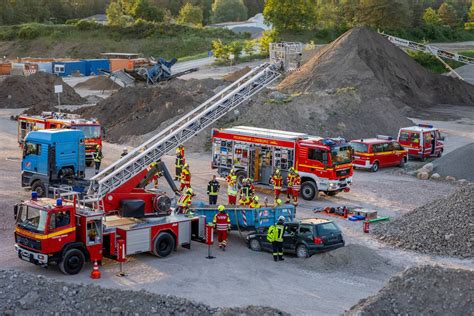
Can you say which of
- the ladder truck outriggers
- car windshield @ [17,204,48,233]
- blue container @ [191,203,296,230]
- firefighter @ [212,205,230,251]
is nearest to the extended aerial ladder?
the ladder truck outriggers

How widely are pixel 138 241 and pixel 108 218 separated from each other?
2.13 metres

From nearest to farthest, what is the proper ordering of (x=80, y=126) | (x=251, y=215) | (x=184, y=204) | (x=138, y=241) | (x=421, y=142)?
(x=138, y=241) < (x=251, y=215) < (x=184, y=204) < (x=80, y=126) < (x=421, y=142)

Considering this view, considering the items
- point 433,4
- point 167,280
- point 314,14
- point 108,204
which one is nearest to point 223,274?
point 167,280

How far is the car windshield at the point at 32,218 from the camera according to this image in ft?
63.0

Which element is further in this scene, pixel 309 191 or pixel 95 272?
pixel 309 191

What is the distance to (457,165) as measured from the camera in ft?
119

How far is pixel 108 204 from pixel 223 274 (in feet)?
16.9

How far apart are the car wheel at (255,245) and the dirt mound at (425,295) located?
7.44 meters

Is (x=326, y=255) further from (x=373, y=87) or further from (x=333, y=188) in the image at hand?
(x=373, y=87)

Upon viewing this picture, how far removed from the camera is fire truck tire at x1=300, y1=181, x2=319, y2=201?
30.0 metres

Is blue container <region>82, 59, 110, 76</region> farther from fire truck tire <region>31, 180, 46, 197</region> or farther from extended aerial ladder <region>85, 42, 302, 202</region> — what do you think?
fire truck tire <region>31, 180, 46, 197</region>

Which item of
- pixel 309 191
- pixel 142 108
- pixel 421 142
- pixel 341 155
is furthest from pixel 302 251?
pixel 142 108

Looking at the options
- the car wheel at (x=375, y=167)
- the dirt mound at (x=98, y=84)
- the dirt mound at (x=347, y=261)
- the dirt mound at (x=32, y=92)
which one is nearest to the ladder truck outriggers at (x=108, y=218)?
the dirt mound at (x=347, y=261)

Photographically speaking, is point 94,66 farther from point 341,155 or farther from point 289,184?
point 289,184
